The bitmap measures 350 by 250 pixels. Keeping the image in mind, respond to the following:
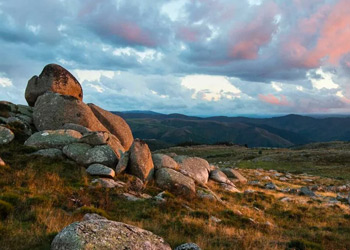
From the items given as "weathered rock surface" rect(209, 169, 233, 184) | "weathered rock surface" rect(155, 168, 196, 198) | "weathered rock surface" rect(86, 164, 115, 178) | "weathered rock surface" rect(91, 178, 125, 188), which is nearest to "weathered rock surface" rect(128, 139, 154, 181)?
"weathered rock surface" rect(155, 168, 196, 198)

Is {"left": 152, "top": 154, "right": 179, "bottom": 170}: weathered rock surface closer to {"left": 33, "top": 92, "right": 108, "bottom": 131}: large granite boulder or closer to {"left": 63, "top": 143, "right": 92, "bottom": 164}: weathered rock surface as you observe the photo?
{"left": 63, "top": 143, "right": 92, "bottom": 164}: weathered rock surface

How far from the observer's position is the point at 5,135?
79.5 feet

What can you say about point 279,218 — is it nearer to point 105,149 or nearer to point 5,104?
point 105,149

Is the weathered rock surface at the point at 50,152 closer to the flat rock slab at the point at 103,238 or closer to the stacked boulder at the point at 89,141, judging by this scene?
the stacked boulder at the point at 89,141

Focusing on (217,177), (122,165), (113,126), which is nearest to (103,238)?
(122,165)

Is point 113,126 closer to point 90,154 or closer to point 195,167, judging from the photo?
Result: point 90,154

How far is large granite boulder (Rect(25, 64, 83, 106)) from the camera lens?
3182 centimetres

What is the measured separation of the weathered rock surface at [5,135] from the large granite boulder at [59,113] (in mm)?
3722

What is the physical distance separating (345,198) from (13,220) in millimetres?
33349

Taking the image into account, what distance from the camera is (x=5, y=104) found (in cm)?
3178

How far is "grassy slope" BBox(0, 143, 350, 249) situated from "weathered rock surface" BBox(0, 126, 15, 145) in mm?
858

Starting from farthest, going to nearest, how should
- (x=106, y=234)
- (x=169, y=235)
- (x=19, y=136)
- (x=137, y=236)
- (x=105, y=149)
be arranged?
(x=19, y=136)
(x=105, y=149)
(x=169, y=235)
(x=137, y=236)
(x=106, y=234)

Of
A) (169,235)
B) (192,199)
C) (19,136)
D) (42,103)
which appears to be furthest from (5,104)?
Result: (169,235)

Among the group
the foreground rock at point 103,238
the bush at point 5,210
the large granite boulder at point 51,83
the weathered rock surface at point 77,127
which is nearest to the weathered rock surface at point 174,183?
the weathered rock surface at point 77,127
